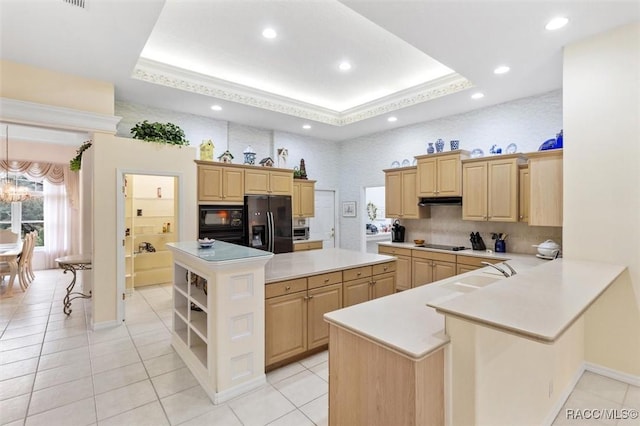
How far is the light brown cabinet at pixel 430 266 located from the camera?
4.59m

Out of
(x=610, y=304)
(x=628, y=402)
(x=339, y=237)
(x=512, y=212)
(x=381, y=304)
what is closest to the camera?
(x=381, y=304)

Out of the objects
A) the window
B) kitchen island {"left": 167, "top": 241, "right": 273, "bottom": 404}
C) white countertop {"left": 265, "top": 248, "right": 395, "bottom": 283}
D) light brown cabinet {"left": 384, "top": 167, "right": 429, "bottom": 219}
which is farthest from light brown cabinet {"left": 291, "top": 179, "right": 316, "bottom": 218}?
the window

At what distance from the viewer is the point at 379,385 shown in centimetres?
147

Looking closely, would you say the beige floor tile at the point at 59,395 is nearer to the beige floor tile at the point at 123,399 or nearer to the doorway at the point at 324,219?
the beige floor tile at the point at 123,399

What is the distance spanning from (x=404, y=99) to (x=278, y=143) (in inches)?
106

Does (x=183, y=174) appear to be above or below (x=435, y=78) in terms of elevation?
below

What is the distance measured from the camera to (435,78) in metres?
4.36

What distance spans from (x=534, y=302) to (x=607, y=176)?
2.05 meters

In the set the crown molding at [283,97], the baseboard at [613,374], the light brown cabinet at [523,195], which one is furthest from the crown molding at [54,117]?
the baseboard at [613,374]

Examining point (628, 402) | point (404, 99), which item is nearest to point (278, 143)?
point (404, 99)

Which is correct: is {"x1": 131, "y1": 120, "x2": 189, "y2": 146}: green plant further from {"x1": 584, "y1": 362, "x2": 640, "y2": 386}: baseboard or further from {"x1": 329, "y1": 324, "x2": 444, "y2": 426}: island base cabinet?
{"x1": 584, "y1": 362, "x2": 640, "y2": 386}: baseboard

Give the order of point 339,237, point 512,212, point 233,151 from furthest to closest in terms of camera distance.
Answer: point 339,237, point 233,151, point 512,212

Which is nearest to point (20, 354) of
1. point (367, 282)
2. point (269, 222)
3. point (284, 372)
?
point (284, 372)

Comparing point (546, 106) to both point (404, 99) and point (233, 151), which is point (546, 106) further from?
point (233, 151)
